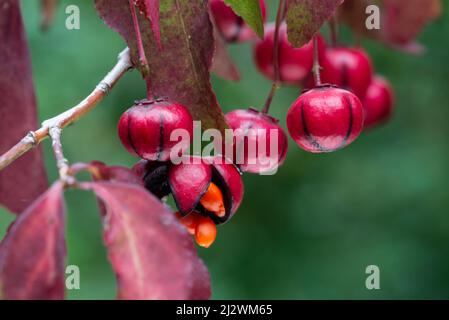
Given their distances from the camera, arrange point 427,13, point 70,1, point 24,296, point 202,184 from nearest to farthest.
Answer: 1. point 24,296
2. point 202,184
3. point 427,13
4. point 70,1

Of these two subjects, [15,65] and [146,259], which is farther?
[15,65]

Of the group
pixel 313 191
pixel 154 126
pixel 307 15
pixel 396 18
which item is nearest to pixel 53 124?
pixel 154 126

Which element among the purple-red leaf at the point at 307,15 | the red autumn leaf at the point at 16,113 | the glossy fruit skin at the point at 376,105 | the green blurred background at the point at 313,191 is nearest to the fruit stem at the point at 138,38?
the purple-red leaf at the point at 307,15

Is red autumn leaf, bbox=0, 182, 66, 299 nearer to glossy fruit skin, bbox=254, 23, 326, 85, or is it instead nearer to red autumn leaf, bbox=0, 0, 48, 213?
red autumn leaf, bbox=0, 0, 48, 213

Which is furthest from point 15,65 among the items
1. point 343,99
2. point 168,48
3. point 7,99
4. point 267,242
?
point 267,242

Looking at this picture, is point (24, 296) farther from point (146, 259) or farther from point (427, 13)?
point (427, 13)

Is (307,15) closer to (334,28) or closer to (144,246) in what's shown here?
(144,246)

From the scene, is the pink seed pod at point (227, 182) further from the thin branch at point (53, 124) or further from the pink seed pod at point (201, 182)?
the thin branch at point (53, 124)
